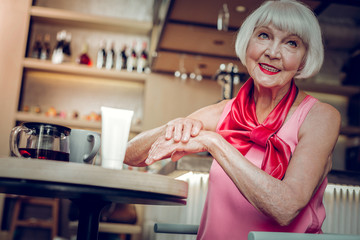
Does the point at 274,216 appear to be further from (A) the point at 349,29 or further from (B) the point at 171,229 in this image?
(A) the point at 349,29

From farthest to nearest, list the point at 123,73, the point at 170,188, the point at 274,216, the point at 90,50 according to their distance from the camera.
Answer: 1. the point at 90,50
2. the point at 123,73
3. the point at 274,216
4. the point at 170,188

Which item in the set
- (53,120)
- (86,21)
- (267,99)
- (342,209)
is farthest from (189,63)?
(267,99)

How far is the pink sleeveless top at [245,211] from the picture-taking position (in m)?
Answer: 1.12

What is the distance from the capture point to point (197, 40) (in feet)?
9.95

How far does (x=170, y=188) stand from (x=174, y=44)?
8.10ft

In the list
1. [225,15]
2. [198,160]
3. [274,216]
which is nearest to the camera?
[274,216]

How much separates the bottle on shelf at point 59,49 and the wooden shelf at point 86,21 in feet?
0.43

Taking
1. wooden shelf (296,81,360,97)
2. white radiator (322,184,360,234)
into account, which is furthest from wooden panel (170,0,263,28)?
wooden shelf (296,81,360,97)

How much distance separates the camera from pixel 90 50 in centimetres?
419

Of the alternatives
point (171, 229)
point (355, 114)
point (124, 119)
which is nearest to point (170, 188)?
point (124, 119)

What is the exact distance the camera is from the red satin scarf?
1130mm

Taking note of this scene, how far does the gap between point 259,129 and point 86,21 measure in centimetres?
316

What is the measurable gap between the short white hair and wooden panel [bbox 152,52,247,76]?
206cm

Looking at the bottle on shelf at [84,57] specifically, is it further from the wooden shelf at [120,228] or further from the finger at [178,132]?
the finger at [178,132]
